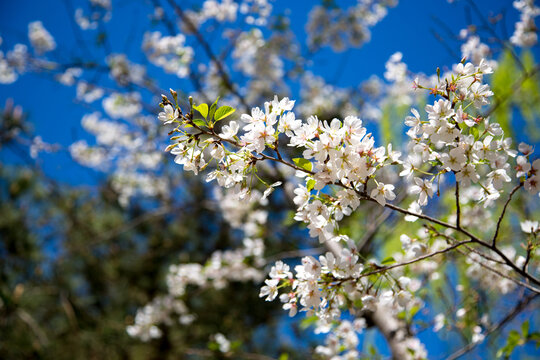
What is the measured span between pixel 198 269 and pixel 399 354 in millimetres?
1902

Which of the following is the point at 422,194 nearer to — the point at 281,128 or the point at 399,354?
the point at 281,128

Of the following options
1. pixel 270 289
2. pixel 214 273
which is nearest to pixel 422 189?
pixel 270 289

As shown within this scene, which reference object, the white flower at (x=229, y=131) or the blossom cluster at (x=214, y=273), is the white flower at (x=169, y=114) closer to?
the white flower at (x=229, y=131)

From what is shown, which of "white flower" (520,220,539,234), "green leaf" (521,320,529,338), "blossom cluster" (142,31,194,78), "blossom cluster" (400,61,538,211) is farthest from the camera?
"blossom cluster" (142,31,194,78)

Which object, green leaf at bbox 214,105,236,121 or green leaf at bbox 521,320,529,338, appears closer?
green leaf at bbox 214,105,236,121

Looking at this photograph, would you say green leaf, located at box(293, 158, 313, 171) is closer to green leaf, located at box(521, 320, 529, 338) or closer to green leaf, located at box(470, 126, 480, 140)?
green leaf, located at box(470, 126, 480, 140)

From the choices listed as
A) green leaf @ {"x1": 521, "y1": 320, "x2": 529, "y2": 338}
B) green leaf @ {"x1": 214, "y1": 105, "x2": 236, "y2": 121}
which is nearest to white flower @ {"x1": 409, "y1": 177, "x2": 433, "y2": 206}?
green leaf @ {"x1": 214, "y1": 105, "x2": 236, "y2": 121}

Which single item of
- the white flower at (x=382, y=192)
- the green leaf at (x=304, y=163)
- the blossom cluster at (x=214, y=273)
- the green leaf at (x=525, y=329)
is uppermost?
the blossom cluster at (x=214, y=273)

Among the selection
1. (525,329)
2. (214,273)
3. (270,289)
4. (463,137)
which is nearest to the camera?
(463,137)

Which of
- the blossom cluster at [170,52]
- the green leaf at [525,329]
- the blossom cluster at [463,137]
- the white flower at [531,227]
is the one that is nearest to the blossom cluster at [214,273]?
the blossom cluster at [170,52]

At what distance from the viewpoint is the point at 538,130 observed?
18.7ft

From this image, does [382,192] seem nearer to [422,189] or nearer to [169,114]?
[422,189]

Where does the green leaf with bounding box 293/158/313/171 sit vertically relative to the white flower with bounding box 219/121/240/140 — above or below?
below

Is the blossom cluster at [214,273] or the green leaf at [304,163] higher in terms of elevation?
the blossom cluster at [214,273]
